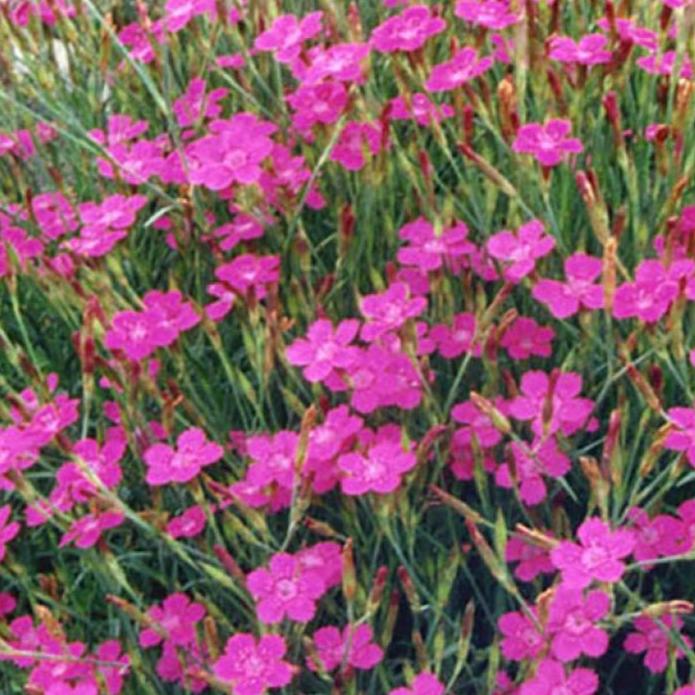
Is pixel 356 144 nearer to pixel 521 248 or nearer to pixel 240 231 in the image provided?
pixel 240 231

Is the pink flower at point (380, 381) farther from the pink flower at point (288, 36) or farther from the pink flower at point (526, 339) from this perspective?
the pink flower at point (288, 36)

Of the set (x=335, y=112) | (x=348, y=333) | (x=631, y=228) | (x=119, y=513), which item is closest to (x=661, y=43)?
(x=631, y=228)

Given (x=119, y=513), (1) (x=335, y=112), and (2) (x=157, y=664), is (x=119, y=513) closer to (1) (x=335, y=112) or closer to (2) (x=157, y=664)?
(2) (x=157, y=664)

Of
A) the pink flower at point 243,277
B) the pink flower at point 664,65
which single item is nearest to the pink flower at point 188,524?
the pink flower at point 243,277

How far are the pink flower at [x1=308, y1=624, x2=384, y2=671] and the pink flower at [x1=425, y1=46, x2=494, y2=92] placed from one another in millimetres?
654

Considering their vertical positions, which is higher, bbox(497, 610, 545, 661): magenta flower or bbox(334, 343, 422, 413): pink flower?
bbox(334, 343, 422, 413): pink flower

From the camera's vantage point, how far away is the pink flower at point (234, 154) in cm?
184

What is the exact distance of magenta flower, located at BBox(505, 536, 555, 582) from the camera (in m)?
1.68

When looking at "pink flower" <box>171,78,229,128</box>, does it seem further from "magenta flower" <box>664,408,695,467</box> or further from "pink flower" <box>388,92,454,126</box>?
"magenta flower" <box>664,408,695,467</box>

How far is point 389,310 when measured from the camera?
1.70m

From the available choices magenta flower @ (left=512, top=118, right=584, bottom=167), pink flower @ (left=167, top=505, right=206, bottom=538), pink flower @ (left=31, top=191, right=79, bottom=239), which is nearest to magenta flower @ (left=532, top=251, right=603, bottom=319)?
magenta flower @ (left=512, top=118, right=584, bottom=167)

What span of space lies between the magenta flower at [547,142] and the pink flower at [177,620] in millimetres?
626

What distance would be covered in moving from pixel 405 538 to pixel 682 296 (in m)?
0.47

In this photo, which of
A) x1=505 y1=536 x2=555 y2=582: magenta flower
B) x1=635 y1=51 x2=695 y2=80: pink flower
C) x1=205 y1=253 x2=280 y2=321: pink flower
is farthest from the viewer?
x1=635 y1=51 x2=695 y2=80: pink flower
